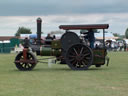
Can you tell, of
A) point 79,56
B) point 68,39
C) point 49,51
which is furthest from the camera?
point 49,51

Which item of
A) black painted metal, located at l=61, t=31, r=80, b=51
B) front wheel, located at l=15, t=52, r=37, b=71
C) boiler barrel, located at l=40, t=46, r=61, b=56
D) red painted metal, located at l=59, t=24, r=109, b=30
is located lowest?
front wheel, located at l=15, t=52, r=37, b=71

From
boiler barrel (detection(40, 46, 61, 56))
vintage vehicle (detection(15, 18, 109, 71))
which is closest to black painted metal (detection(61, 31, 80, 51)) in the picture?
vintage vehicle (detection(15, 18, 109, 71))

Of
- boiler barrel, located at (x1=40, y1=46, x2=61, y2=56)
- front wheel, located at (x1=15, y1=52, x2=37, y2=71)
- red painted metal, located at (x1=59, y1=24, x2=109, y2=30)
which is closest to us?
red painted metal, located at (x1=59, y1=24, x2=109, y2=30)

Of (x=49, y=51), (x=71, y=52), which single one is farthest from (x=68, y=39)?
(x=49, y=51)

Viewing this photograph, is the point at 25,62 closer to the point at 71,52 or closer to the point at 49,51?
the point at 49,51

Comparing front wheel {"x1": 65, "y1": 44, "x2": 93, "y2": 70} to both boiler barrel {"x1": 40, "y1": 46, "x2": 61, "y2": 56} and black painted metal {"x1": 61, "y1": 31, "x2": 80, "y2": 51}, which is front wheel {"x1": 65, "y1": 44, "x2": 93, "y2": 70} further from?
boiler barrel {"x1": 40, "y1": 46, "x2": 61, "y2": 56}

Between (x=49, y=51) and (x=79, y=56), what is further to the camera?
(x=49, y=51)

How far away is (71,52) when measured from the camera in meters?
14.1

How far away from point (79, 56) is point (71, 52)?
354 millimetres

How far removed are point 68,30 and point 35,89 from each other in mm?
6163

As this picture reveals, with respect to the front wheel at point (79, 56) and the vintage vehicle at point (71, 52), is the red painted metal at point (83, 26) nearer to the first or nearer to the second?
the vintage vehicle at point (71, 52)

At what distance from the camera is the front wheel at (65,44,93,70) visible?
46.0 feet

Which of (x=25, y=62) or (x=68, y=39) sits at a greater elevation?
(x=68, y=39)

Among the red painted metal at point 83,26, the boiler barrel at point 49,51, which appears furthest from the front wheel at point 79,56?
the red painted metal at point 83,26
